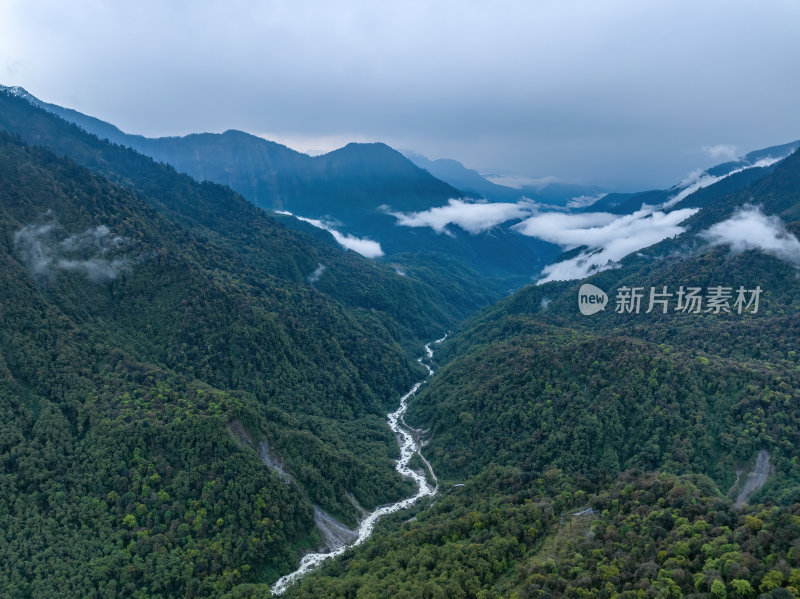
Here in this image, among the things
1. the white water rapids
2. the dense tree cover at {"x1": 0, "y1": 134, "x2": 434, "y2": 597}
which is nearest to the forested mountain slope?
the white water rapids

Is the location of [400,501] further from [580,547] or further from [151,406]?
[151,406]

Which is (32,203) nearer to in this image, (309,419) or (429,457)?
(309,419)

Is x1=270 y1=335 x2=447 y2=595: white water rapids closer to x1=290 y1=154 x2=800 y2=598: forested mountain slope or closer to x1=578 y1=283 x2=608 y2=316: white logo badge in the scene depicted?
x1=290 y1=154 x2=800 y2=598: forested mountain slope

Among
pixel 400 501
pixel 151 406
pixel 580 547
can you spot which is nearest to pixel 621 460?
pixel 580 547

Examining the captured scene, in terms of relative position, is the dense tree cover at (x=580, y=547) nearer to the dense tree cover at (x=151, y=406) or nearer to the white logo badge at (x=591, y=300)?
the dense tree cover at (x=151, y=406)

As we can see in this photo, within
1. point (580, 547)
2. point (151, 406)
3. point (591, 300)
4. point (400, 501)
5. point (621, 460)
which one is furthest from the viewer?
point (591, 300)

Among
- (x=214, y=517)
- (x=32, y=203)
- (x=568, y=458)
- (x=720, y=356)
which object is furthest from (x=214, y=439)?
(x=720, y=356)
